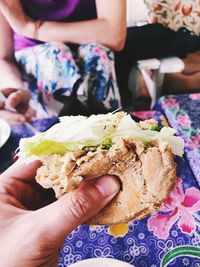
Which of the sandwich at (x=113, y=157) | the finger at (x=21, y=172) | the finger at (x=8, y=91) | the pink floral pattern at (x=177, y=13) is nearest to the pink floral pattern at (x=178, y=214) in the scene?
the sandwich at (x=113, y=157)

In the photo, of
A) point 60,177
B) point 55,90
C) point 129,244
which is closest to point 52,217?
point 60,177

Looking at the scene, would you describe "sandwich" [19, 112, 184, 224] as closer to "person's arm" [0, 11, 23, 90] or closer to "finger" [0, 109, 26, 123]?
"finger" [0, 109, 26, 123]

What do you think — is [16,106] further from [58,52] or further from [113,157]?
[113,157]

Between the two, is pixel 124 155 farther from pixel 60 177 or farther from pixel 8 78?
pixel 8 78

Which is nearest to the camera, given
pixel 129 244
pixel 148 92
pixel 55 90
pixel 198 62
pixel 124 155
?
pixel 124 155

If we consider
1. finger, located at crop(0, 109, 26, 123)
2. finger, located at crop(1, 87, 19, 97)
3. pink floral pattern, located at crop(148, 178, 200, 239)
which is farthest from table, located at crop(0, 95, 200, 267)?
finger, located at crop(1, 87, 19, 97)

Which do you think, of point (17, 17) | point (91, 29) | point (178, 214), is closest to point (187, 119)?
point (178, 214)
